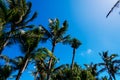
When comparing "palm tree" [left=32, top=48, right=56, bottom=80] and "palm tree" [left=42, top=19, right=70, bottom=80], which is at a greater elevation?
"palm tree" [left=42, top=19, right=70, bottom=80]

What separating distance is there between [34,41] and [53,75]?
309 inches

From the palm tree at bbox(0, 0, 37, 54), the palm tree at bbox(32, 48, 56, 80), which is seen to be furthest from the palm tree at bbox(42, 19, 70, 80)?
the palm tree at bbox(0, 0, 37, 54)

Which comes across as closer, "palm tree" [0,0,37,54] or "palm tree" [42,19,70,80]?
"palm tree" [0,0,37,54]

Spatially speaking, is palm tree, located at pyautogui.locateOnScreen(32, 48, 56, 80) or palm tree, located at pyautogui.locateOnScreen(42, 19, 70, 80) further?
palm tree, located at pyautogui.locateOnScreen(42, 19, 70, 80)

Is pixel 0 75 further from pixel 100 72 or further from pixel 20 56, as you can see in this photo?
pixel 100 72

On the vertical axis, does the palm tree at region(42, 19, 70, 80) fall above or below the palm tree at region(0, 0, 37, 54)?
above

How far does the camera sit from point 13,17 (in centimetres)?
1980

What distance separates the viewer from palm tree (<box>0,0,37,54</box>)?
18.4 m

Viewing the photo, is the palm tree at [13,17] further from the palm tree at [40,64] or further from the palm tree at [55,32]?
the palm tree at [55,32]

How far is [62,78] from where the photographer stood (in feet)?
93.4

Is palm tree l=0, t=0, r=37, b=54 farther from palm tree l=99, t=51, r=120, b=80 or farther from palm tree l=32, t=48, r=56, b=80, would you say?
palm tree l=99, t=51, r=120, b=80

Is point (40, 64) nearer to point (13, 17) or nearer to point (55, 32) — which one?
point (55, 32)

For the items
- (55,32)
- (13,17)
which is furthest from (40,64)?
(13,17)

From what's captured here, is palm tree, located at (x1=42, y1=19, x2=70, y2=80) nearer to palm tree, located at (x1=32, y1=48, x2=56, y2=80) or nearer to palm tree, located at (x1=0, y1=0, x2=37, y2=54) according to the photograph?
palm tree, located at (x1=32, y1=48, x2=56, y2=80)
